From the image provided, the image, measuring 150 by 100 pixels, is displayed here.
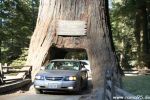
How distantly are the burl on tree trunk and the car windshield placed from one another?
292 centimetres

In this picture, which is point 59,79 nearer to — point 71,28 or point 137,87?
point 137,87

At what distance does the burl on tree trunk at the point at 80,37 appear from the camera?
22594 mm

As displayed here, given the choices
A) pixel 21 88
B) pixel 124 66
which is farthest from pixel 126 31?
pixel 21 88

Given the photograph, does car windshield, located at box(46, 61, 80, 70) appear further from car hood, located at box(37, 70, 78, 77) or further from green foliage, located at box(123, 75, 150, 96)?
green foliage, located at box(123, 75, 150, 96)

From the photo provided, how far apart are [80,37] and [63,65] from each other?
397cm

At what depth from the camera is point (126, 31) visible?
54.5m

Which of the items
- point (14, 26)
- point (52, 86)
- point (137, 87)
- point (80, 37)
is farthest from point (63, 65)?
point (14, 26)

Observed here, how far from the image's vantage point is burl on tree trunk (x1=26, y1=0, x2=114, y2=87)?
74.1 feet

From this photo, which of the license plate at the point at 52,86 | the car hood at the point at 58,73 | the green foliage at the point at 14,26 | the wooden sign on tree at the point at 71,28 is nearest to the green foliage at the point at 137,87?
the car hood at the point at 58,73

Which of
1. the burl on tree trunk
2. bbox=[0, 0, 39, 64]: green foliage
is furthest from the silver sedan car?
bbox=[0, 0, 39, 64]: green foliage

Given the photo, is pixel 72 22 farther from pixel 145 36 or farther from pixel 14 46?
pixel 14 46

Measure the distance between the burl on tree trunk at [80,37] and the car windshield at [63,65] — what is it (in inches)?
115

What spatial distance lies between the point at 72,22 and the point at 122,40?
110ft

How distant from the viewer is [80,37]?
2298cm
